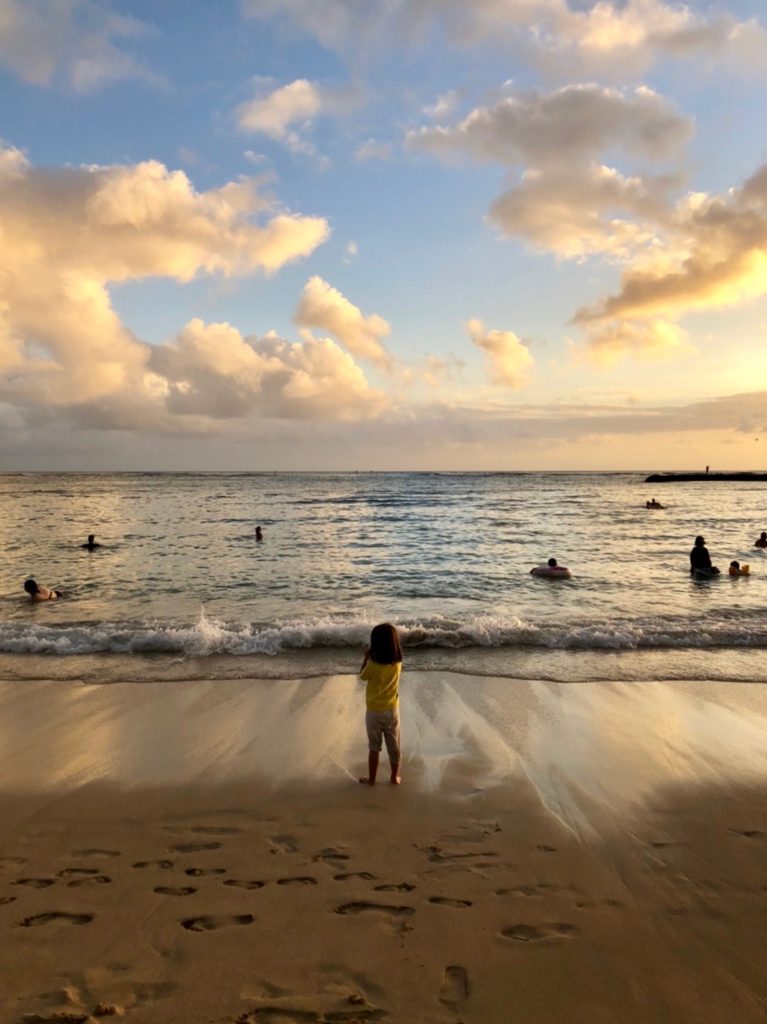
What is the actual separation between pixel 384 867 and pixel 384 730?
5.44ft

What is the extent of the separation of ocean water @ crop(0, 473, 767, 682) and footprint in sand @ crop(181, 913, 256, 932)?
6006 mm

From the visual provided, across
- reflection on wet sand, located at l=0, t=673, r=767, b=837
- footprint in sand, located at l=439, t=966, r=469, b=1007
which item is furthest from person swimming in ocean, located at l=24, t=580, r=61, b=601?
footprint in sand, located at l=439, t=966, r=469, b=1007

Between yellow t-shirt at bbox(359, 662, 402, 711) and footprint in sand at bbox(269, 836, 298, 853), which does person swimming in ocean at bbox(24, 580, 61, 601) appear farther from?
footprint in sand at bbox(269, 836, 298, 853)

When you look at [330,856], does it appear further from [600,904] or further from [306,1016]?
[600,904]

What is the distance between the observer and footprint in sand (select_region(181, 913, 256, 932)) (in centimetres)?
418

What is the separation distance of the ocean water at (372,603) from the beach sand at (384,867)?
2.66 metres

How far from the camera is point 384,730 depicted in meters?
6.50

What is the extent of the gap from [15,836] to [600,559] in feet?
74.4

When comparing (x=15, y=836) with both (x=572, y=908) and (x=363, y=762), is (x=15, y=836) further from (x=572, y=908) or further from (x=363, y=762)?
(x=572, y=908)

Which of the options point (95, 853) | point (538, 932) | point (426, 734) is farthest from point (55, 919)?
point (426, 734)

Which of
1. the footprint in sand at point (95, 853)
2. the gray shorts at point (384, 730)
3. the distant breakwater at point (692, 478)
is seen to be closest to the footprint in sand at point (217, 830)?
the footprint in sand at point (95, 853)

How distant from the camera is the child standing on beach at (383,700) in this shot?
21.2 feet

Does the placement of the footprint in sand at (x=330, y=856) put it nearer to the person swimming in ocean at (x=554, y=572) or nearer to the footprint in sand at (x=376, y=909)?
the footprint in sand at (x=376, y=909)

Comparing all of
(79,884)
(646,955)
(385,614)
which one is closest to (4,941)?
(79,884)
